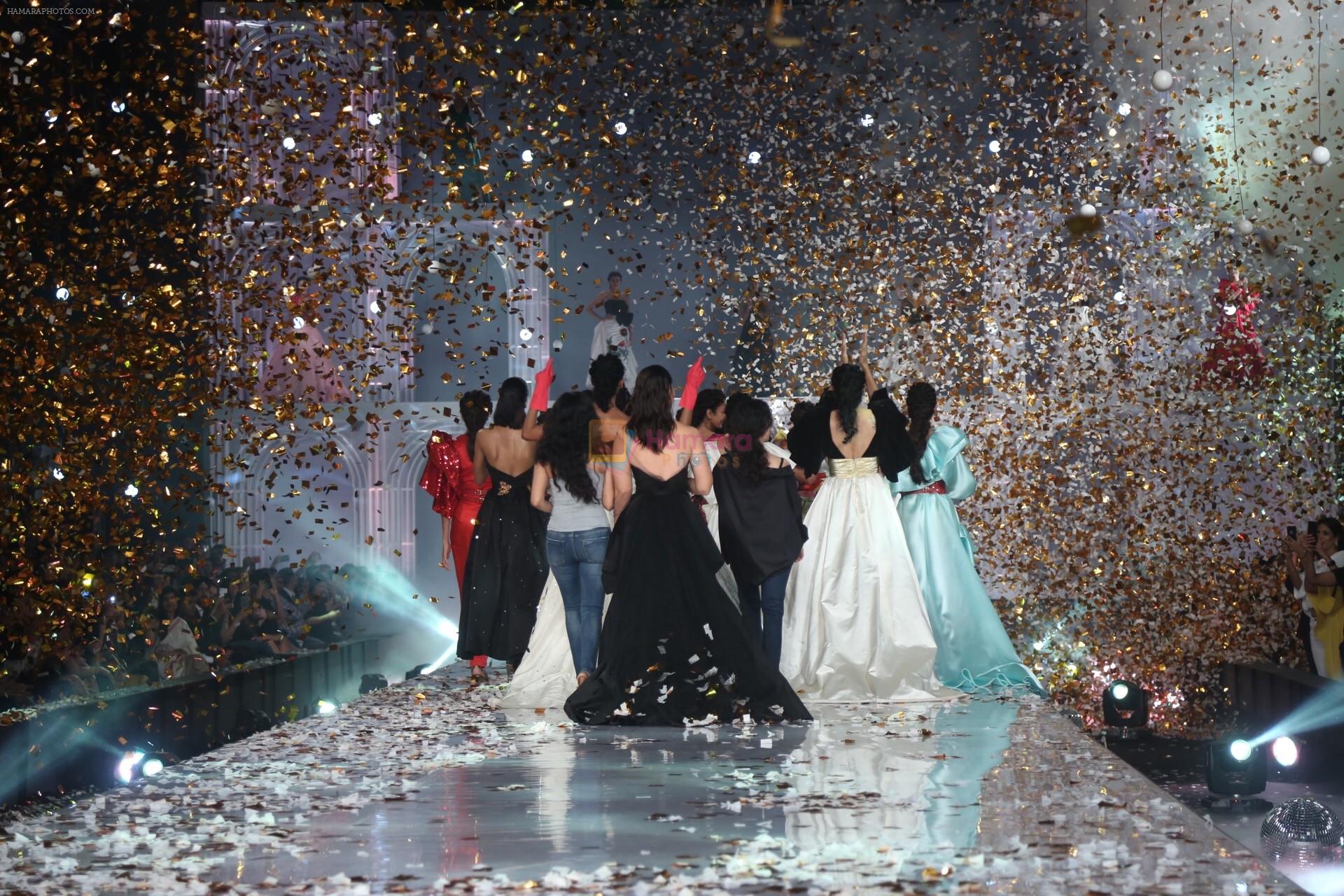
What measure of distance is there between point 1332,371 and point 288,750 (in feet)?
21.9

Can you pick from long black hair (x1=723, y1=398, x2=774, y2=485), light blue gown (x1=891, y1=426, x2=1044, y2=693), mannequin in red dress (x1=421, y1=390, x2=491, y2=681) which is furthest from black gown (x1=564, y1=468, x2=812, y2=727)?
mannequin in red dress (x1=421, y1=390, x2=491, y2=681)

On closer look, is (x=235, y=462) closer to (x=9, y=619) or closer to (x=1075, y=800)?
(x=9, y=619)

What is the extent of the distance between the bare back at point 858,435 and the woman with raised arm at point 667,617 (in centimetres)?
80

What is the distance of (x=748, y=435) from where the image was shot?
6332mm

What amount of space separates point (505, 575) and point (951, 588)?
212cm

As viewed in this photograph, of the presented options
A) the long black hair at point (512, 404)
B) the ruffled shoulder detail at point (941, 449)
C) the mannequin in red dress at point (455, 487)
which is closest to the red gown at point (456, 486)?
the mannequin in red dress at point (455, 487)

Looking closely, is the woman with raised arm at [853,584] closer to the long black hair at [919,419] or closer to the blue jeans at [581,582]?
the long black hair at [919,419]

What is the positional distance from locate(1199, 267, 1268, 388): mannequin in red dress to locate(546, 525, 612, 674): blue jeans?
15.4 ft

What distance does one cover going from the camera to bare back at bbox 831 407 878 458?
261 inches

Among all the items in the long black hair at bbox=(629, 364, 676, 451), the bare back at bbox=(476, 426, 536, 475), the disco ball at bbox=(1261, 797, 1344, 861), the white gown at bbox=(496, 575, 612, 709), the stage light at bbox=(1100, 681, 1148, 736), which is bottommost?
the stage light at bbox=(1100, 681, 1148, 736)

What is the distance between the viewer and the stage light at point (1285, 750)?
22.4 feet

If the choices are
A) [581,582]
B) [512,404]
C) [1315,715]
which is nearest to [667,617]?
[581,582]

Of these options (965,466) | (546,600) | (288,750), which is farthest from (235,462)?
(965,466)

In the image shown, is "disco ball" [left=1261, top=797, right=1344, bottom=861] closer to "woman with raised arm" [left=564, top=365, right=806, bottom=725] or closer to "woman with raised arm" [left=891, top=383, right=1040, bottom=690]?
"woman with raised arm" [left=891, top=383, right=1040, bottom=690]
